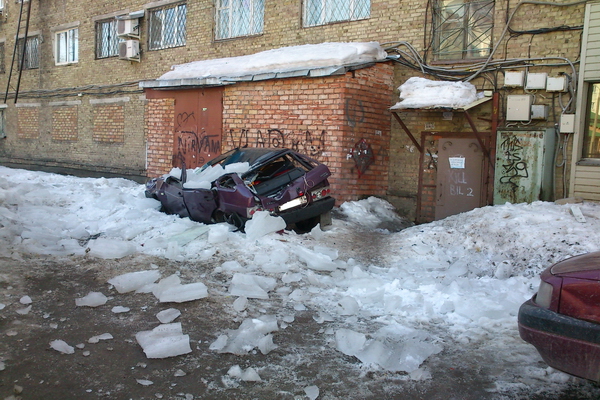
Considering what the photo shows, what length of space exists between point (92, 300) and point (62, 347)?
41.5 inches

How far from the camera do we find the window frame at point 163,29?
46.2 ft

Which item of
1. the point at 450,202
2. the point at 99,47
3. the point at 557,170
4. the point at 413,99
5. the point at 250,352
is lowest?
the point at 250,352

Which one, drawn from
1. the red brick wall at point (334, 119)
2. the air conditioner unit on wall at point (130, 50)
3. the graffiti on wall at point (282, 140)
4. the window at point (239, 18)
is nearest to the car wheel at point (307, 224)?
the red brick wall at point (334, 119)

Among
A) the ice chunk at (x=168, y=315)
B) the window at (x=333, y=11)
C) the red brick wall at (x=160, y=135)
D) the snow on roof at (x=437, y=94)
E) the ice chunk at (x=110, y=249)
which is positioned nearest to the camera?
the ice chunk at (x=168, y=315)

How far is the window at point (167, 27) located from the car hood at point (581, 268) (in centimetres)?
1278

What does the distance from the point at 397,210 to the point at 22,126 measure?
52.4 feet

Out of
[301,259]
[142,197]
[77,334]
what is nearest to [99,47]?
[142,197]

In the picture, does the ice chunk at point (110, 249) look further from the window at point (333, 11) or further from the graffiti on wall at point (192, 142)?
the window at point (333, 11)

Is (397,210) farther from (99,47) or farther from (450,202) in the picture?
(99,47)

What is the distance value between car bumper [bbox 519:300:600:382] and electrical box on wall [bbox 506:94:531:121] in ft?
20.4

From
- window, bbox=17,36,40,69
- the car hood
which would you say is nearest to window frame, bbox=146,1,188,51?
window, bbox=17,36,40,69

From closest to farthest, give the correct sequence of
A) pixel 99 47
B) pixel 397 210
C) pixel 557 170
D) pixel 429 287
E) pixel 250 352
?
pixel 250 352 < pixel 429 287 < pixel 557 170 < pixel 397 210 < pixel 99 47

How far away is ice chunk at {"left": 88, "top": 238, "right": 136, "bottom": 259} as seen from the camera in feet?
20.8

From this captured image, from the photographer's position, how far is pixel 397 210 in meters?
10.3
